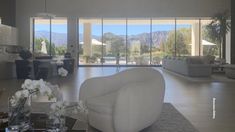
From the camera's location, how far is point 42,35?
19750 mm

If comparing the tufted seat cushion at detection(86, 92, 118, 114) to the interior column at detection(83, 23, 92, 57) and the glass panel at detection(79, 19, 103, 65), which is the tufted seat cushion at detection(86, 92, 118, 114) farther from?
the interior column at detection(83, 23, 92, 57)

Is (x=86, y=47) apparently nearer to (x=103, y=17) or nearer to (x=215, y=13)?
(x=103, y=17)

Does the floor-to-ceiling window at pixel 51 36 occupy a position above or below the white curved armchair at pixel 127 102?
above

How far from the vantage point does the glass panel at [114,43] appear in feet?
67.6

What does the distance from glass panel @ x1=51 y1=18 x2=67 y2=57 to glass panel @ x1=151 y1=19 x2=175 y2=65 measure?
577 centimetres

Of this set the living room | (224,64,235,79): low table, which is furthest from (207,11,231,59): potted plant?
(224,64,235,79): low table

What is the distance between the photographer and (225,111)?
534cm

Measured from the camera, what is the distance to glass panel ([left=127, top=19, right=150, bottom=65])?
20.5 meters

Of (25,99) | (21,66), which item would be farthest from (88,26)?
(25,99)

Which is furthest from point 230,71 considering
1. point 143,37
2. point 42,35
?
point 42,35

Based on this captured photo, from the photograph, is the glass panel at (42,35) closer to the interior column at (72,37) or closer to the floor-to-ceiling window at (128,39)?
the floor-to-ceiling window at (128,39)

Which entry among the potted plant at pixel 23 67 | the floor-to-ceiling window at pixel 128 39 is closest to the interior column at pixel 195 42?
the floor-to-ceiling window at pixel 128 39

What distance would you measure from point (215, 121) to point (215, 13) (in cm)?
1459

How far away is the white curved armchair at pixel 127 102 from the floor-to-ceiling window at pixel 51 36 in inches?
614
